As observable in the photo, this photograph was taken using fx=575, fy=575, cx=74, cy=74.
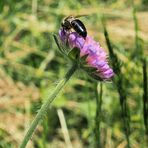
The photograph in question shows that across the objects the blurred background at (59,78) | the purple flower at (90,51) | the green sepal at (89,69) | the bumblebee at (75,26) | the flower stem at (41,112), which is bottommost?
the blurred background at (59,78)

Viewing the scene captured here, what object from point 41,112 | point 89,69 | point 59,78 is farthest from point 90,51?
point 59,78

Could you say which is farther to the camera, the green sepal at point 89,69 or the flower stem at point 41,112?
the green sepal at point 89,69

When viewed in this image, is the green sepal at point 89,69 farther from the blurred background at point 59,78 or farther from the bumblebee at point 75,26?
the blurred background at point 59,78

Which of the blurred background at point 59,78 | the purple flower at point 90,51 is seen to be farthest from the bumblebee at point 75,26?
the blurred background at point 59,78

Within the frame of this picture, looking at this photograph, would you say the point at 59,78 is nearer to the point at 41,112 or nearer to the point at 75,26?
the point at 75,26

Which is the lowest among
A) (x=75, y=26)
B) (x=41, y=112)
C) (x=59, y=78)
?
(x=59, y=78)

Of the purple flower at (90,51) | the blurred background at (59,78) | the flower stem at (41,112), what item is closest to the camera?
the flower stem at (41,112)
